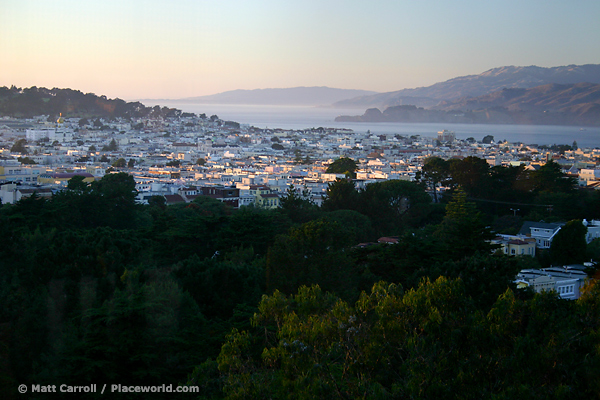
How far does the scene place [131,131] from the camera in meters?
72.3

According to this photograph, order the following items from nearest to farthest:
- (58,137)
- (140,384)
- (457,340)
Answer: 1. (457,340)
2. (140,384)
3. (58,137)

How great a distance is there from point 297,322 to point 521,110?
12853cm

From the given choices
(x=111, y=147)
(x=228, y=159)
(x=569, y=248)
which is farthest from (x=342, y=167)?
(x=111, y=147)

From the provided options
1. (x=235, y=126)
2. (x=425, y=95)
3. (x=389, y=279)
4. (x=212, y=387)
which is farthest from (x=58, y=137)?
(x=425, y=95)

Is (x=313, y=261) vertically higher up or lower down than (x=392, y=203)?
higher up

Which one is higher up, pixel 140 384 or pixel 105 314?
pixel 105 314

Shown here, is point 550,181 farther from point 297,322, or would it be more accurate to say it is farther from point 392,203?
point 297,322

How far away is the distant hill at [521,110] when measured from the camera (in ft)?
390

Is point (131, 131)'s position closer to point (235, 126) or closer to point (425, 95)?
point (235, 126)

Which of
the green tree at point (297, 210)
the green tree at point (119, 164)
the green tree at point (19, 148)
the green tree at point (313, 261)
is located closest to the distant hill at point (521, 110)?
the green tree at point (19, 148)

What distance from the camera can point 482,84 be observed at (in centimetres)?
16788

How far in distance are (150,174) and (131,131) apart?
133 feet

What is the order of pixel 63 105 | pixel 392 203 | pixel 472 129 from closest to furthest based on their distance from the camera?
pixel 392 203, pixel 63 105, pixel 472 129

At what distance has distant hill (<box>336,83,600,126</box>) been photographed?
390 ft
